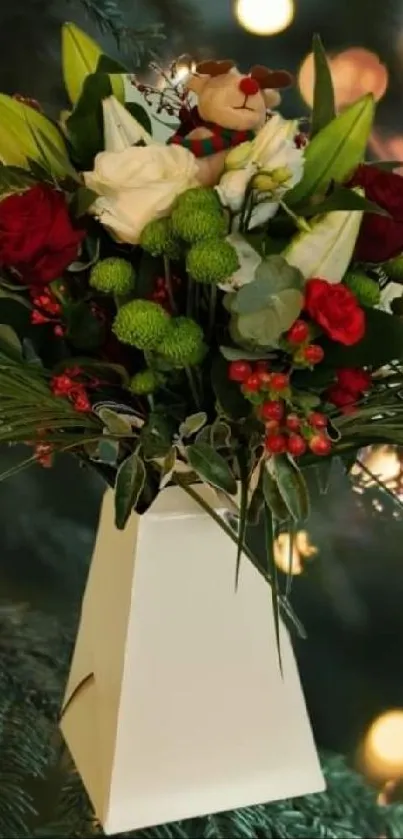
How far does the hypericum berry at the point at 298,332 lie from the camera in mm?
675

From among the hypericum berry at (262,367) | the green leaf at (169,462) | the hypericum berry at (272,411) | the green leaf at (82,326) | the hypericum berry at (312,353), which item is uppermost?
the green leaf at (82,326)

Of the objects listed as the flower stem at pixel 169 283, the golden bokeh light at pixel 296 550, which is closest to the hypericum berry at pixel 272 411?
the flower stem at pixel 169 283

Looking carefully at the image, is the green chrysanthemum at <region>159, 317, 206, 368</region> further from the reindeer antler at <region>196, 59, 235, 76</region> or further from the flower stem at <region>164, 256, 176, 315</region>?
the reindeer antler at <region>196, 59, 235, 76</region>

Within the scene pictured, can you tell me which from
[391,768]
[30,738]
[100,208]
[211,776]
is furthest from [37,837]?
[100,208]

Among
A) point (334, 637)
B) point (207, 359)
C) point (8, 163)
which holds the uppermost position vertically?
point (8, 163)

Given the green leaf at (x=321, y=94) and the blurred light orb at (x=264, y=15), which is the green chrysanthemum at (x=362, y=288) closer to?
the green leaf at (x=321, y=94)

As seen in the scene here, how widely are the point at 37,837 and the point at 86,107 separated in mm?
609

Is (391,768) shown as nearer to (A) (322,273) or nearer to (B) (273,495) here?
(B) (273,495)

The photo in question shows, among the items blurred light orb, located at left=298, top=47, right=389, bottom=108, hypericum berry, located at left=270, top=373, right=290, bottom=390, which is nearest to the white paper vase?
hypericum berry, located at left=270, top=373, right=290, bottom=390

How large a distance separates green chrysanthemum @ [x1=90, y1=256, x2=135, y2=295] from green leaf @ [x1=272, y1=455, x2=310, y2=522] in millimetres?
148

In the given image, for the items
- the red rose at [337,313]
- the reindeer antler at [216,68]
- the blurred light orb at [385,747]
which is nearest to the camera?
the red rose at [337,313]

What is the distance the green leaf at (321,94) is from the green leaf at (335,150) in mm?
34

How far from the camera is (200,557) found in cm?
81

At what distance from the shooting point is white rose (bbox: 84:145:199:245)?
0.70m
